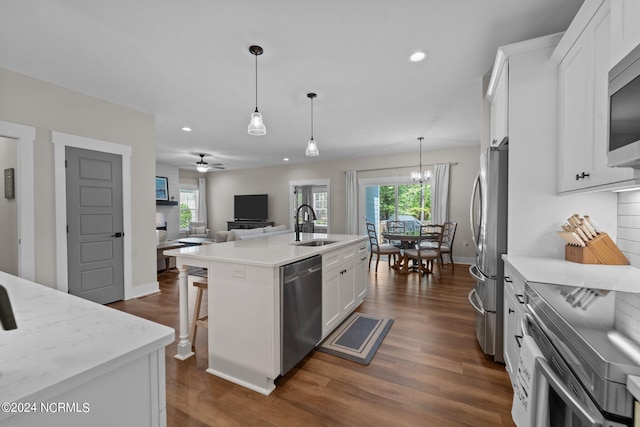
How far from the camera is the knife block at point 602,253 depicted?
1.73 meters

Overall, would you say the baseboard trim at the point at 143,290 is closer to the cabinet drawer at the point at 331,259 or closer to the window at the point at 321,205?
the cabinet drawer at the point at 331,259

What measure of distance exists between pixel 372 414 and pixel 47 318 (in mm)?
1671

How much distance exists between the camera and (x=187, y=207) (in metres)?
9.38

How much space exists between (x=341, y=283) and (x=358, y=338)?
53 cm

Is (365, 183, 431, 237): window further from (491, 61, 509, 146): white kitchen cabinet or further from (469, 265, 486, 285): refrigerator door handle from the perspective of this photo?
(491, 61, 509, 146): white kitchen cabinet

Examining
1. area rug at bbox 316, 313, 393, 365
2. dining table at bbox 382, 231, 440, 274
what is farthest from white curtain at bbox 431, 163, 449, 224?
area rug at bbox 316, 313, 393, 365

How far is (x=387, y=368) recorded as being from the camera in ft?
6.86

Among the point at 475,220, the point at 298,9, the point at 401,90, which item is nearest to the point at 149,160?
the point at 298,9

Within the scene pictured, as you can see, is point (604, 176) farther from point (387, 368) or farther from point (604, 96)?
point (387, 368)

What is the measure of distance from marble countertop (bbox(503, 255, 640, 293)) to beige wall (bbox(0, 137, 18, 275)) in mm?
4620

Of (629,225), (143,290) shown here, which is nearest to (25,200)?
(143,290)

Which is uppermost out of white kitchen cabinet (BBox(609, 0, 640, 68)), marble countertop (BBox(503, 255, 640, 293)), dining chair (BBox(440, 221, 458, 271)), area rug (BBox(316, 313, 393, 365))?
white kitchen cabinet (BBox(609, 0, 640, 68))

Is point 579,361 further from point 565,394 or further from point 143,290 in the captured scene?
point 143,290

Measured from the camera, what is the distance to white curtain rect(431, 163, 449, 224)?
20.0ft
